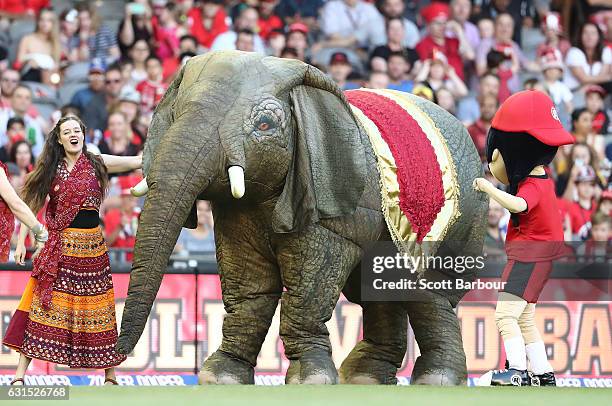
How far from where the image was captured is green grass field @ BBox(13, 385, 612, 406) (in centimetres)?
673

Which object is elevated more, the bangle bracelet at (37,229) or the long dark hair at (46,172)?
the long dark hair at (46,172)

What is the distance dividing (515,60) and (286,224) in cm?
908

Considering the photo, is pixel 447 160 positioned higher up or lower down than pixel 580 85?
higher up

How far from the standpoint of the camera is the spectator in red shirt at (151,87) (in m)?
15.3

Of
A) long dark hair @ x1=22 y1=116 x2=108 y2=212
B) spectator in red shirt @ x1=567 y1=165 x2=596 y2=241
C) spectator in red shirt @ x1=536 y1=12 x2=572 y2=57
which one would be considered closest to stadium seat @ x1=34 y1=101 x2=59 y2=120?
spectator in red shirt @ x1=567 y1=165 x2=596 y2=241

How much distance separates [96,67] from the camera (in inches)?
613

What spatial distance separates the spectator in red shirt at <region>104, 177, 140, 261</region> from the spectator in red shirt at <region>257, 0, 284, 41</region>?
12.8ft

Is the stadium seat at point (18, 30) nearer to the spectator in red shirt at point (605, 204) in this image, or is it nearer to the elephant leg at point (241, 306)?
the spectator in red shirt at point (605, 204)

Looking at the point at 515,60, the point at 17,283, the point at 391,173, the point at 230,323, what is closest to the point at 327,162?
the point at 391,173

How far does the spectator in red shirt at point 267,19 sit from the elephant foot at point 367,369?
24.7ft

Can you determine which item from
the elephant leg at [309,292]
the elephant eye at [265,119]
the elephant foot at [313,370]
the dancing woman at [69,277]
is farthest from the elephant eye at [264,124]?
the dancing woman at [69,277]

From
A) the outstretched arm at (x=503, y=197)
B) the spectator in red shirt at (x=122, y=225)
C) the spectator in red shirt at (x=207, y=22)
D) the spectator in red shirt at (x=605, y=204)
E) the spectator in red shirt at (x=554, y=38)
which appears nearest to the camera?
the outstretched arm at (x=503, y=197)

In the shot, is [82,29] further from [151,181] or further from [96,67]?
[151,181]

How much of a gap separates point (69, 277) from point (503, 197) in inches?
104
